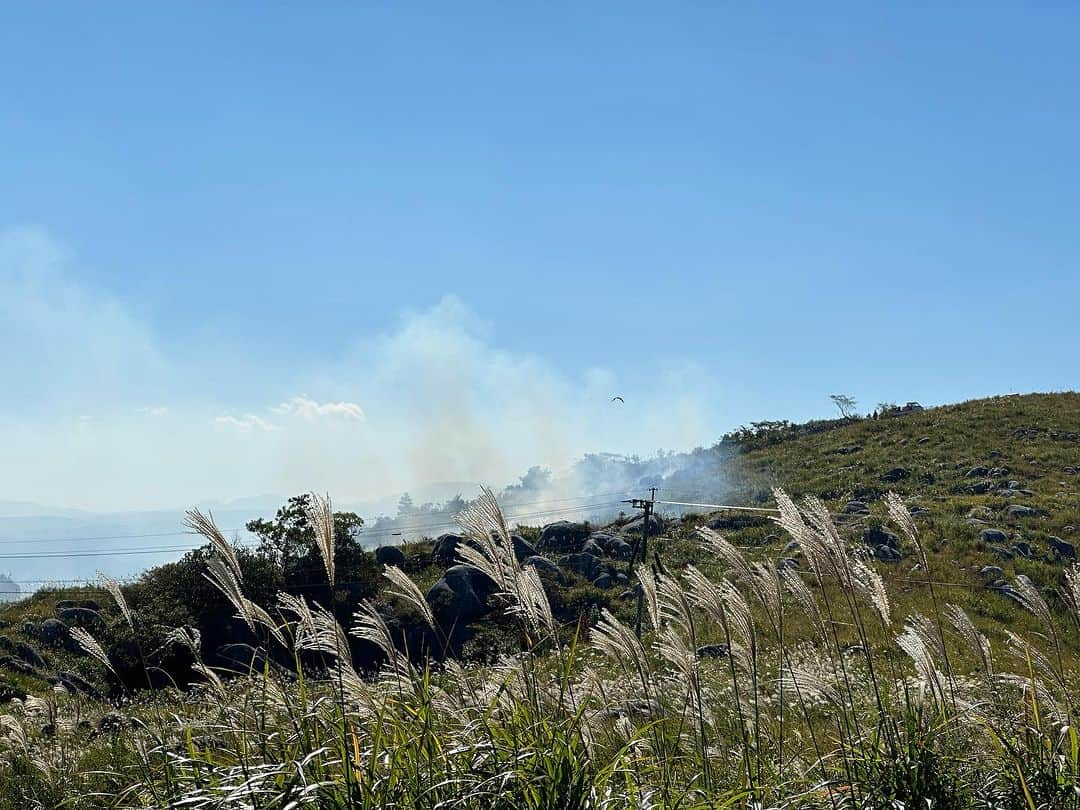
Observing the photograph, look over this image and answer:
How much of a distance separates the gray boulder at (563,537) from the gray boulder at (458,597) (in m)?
7.87

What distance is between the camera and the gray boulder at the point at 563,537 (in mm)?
38250

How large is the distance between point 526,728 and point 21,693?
2162 centimetres

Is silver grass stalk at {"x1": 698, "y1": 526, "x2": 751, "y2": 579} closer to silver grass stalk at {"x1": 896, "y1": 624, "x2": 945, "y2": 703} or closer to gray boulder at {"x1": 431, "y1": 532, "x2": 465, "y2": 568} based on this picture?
silver grass stalk at {"x1": 896, "y1": 624, "x2": 945, "y2": 703}

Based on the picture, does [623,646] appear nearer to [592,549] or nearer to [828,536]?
[828,536]

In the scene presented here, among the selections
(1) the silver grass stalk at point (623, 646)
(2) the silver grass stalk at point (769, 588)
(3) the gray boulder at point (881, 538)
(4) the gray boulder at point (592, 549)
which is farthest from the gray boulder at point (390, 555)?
(2) the silver grass stalk at point (769, 588)

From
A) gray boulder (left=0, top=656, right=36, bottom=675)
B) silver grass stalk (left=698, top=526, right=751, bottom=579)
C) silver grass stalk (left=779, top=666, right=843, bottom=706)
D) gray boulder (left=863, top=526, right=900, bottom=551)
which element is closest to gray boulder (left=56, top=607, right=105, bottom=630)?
gray boulder (left=0, top=656, right=36, bottom=675)

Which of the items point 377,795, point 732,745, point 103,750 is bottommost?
point 103,750

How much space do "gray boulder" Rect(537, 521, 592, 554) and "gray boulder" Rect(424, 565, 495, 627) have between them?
787cm

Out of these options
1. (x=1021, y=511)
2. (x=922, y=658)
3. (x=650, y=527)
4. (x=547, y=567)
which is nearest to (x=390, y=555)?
(x=547, y=567)

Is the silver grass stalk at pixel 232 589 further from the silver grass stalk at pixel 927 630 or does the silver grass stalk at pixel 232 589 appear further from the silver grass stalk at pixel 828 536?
the silver grass stalk at pixel 927 630

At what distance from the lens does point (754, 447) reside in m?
68.0

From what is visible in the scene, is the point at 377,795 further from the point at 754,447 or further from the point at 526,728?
the point at 754,447

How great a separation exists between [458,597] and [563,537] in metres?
10.6

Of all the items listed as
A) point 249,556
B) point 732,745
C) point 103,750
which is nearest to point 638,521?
point 249,556
